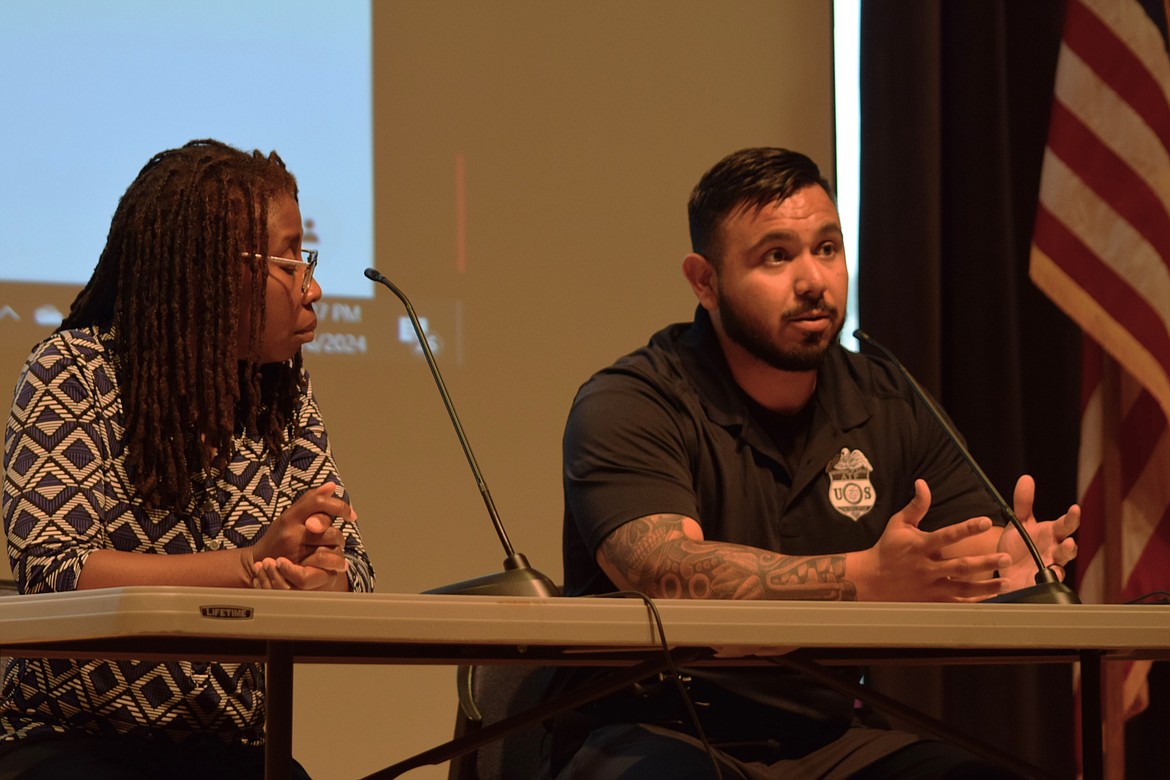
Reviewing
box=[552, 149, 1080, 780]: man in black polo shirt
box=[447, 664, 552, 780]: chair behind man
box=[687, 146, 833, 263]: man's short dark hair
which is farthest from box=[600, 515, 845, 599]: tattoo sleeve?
box=[687, 146, 833, 263]: man's short dark hair

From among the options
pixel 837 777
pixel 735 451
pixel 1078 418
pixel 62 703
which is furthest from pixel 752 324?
pixel 1078 418

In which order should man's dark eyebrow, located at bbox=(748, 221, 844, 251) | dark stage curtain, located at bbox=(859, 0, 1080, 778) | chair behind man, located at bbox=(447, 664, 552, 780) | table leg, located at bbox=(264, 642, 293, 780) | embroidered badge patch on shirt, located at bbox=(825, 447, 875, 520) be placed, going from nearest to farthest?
1. table leg, located at bbox=(264, 642, 293, 780)
2. chair behind man, located at bbox=(447, 664, 552, 780)
3. embroidered badge patch on shirt, located at bbox=(825, 447, 875, 520)
4. man's dark eyebrow, located at bbox=(748, 221, 844, 251)
5. dark stage curtain, located at bbox=(859, 0, 1080, 778)

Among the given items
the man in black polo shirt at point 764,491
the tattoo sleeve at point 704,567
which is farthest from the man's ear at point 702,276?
the tattoo sleeve at point 704,567

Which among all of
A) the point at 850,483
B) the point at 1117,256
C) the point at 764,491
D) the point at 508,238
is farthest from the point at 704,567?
the point at 1117,256

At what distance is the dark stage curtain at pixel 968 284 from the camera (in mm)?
3260

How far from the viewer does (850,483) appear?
2.08 m

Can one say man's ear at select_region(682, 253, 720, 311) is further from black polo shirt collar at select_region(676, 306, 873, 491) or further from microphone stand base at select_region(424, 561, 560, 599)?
microphone stand base at select_region(424, 561, 560, 599)

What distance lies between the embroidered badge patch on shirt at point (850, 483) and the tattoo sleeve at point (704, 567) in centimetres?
33

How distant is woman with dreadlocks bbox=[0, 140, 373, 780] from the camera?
147cm

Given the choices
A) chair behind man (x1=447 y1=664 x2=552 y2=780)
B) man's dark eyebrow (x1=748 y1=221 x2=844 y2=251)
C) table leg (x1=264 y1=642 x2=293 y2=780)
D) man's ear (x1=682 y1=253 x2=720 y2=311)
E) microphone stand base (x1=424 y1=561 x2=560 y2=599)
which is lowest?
chair behind man (x1=447 y1=664 x2=552 y2=780)

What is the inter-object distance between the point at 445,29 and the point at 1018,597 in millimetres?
2154

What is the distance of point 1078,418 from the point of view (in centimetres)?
346

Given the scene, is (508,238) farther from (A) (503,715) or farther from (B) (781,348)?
(A) (503,715)

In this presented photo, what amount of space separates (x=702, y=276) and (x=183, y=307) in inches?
35.3
